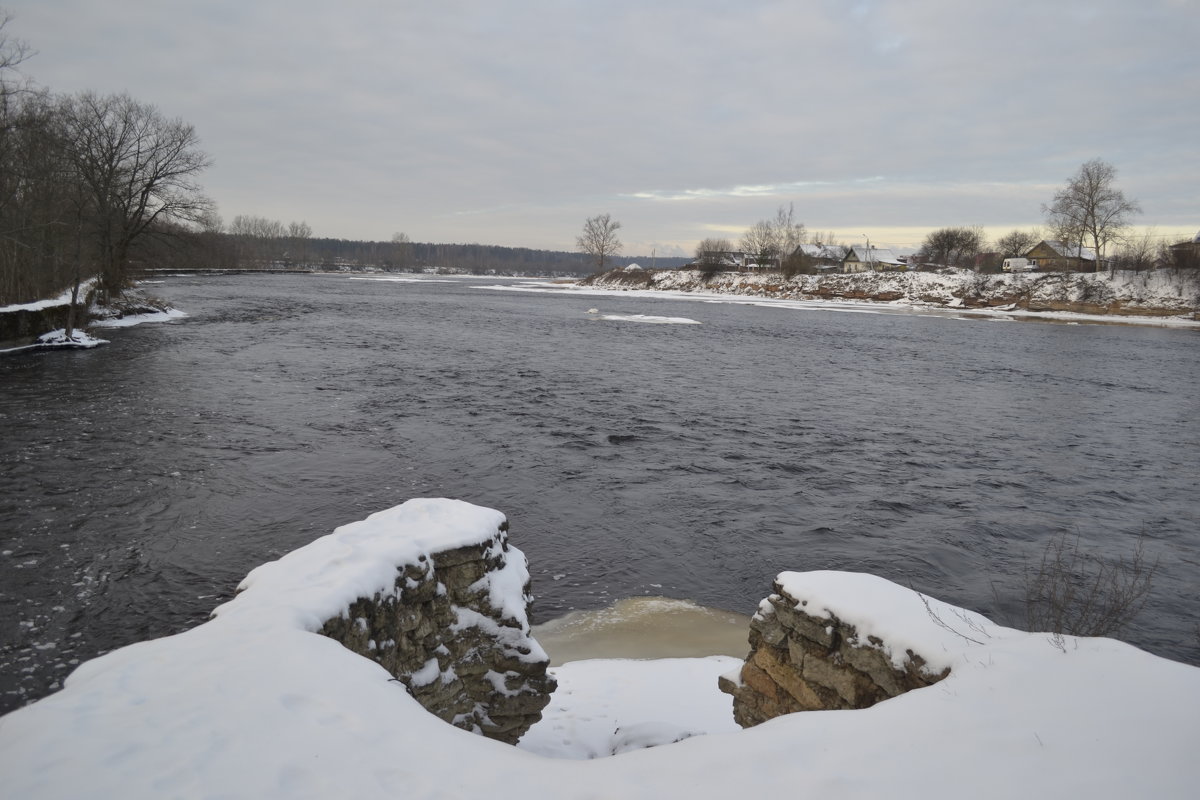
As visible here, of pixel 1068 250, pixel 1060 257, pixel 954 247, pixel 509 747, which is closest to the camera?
pixel 509 747

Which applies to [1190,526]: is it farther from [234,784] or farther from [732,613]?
[234,784]

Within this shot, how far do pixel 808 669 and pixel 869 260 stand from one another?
116 m

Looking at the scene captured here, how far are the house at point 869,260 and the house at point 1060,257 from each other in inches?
749

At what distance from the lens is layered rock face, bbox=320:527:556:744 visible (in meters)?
5.23

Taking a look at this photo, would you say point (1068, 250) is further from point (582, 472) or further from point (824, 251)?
point (582, 472)

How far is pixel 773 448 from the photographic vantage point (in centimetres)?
1539

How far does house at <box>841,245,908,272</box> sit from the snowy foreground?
358 feet

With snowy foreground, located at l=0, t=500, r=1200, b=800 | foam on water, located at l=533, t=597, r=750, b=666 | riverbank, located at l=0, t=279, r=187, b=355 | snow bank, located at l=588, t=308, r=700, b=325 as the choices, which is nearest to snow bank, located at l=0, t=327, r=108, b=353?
riverbank, located at l=0, t=279, r=187, b=355

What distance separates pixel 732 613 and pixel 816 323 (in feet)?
149

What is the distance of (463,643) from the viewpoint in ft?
18.7

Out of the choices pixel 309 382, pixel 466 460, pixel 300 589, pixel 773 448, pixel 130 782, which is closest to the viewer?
pixel 130 782

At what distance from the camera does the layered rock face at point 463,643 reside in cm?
523

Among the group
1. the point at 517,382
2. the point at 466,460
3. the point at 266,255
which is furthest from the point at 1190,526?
the point at 266,255

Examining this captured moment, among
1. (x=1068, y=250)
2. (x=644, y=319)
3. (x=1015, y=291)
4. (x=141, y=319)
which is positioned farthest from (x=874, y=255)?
(x=141, y=319)
